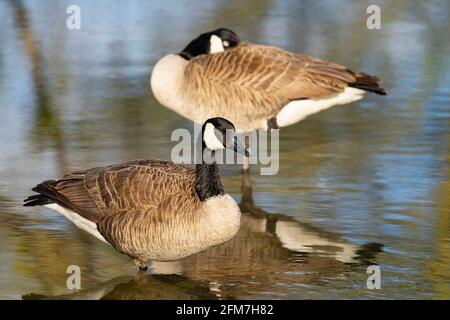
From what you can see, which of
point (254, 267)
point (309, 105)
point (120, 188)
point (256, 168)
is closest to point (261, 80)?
point (309, 105)

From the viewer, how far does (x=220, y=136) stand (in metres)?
7.61

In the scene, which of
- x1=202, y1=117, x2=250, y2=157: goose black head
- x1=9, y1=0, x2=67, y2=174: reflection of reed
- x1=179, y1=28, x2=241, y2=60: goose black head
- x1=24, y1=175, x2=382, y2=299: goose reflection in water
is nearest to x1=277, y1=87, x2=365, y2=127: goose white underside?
x1=179, y1=28, x2=241, y2=60: goose black head

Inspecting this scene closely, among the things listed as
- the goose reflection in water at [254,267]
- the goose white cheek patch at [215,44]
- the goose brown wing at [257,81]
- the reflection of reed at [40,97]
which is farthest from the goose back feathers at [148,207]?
the goose white cheek patch at [215,44]

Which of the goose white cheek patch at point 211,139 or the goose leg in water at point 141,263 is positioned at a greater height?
the goose white cheek patch at point 211,139

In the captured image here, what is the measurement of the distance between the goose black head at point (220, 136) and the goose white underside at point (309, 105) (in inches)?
119

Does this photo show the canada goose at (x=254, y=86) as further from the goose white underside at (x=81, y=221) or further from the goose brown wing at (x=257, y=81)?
the goose white underside at (x=81, y=221)

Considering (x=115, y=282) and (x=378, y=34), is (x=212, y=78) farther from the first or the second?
(x=378, y=34)

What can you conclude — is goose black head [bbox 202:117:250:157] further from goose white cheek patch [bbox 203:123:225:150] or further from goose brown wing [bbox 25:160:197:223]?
goose brown wing [bbox 25:160:197:223]

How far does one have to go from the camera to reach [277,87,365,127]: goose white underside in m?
10.6

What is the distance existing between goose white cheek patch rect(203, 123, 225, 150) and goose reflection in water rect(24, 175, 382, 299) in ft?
3.00

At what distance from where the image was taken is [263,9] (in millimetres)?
15844

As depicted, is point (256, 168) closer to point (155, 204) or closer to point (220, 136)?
point (220, 136)

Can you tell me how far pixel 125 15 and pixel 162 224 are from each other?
27.9 ft

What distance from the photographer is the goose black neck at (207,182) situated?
24.5 ft
